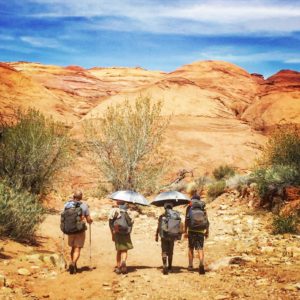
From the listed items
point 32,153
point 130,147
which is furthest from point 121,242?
point 130,147

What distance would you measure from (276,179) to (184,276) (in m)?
9.06

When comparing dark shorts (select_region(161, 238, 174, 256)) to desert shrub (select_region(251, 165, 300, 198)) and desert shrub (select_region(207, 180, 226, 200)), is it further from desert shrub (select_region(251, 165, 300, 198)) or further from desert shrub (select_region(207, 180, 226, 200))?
desert shrub (select_region(207, 180, 226, 200))

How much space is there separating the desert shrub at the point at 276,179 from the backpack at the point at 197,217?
811 cm

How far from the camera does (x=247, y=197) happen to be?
61.4 feet

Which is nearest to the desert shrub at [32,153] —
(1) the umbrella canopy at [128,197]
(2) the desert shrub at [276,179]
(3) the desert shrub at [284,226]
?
(1) the umbrella canopy at [128,197]

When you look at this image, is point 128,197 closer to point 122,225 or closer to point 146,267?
point 122,225

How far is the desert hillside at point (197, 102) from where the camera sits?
36.4 meters

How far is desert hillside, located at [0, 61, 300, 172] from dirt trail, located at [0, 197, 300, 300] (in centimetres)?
2131

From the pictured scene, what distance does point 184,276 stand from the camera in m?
8.34

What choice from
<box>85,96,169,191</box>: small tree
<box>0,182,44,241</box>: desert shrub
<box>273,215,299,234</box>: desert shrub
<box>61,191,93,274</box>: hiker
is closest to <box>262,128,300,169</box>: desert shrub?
<box>273,215,299,234</box>: desert shrub

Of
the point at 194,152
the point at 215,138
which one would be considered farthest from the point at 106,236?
the point at 215,138

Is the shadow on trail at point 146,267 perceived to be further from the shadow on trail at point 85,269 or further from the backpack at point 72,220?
the backpack at point 72,220

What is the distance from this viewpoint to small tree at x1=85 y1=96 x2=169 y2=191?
21297 millimetres

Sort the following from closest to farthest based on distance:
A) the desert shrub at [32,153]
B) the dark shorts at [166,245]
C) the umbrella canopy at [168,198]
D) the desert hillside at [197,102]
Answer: the dark shorts at [166,245]
the umbrella canopy at [168,198]
the desert shrub at [32,153]
the desert hillside at [197,102]
